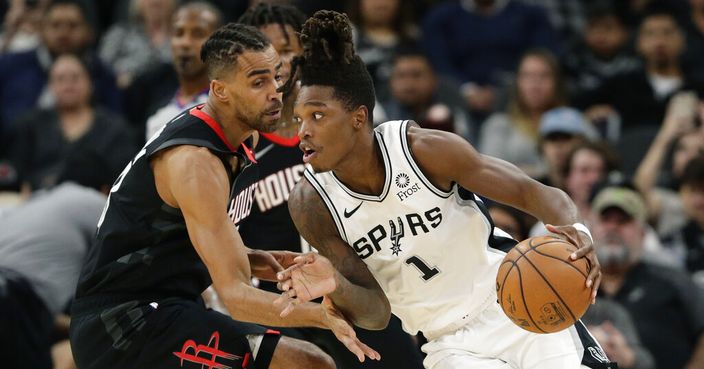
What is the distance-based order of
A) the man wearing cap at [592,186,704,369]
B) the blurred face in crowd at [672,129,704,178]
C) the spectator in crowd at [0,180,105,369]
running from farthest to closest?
1. the blurred face in crowd at [672,129,704,178]
2. the man wearing cap at [592,186,704,369]
3. the spectator in crowd at [0,180,105,369]

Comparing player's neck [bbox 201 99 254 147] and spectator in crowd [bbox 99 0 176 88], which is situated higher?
player's neck [bbox 201 99 254 147]

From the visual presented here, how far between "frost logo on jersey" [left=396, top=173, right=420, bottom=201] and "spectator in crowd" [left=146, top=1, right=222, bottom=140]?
2180 millimetres

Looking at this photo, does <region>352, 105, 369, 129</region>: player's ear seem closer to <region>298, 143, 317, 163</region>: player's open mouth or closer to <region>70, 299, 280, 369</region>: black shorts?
<region>298, 143, 317, 163</region>: player's open mouth

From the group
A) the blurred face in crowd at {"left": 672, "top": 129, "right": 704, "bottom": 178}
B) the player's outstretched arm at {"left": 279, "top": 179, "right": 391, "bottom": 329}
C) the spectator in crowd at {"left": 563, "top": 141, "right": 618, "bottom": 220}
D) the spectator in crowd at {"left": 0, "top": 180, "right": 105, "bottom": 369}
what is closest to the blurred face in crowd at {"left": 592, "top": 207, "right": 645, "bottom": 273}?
the spectator in crowd at {"left": 563, "top": 141, "right": 618, "bottom": 220}

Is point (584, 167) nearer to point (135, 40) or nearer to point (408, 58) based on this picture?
point (408, 58)

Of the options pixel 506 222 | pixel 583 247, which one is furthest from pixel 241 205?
pixel 506 222

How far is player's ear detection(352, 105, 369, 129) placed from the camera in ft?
16.6

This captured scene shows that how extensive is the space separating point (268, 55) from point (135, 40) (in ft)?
22.2

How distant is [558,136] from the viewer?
31.9 ft

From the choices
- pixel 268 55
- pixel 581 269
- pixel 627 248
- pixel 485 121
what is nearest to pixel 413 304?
pixel 581 269

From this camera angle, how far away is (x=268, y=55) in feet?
16.8

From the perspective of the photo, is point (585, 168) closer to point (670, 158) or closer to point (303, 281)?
point (670, 158)

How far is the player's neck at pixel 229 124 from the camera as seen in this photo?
5059 mm

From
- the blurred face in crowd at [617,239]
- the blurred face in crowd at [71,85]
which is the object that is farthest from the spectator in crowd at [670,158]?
the blurred face in crowd at [71,85]
